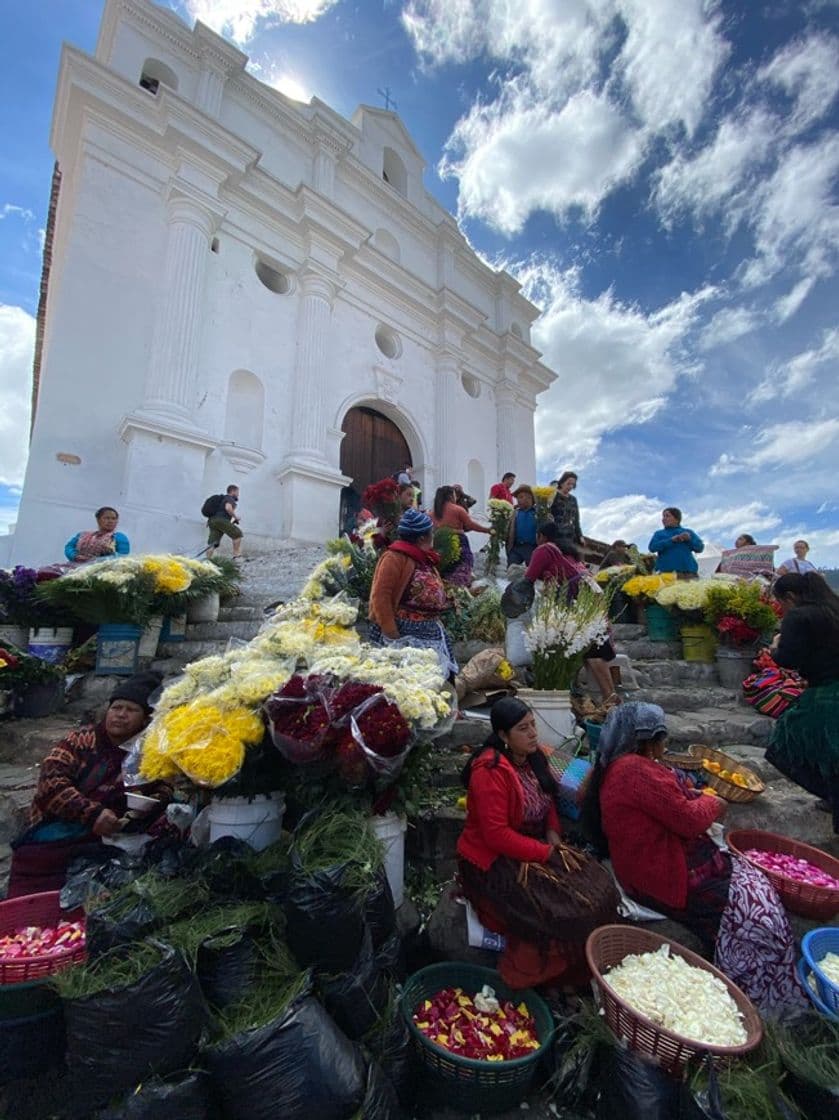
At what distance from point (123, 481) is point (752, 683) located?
9591mm

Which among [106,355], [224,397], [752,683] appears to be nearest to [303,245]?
[224,397]

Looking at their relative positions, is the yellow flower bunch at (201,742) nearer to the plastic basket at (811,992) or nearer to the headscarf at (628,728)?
the headscarf at (628,728)

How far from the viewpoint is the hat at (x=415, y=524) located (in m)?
3.59

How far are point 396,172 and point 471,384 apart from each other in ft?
24.3

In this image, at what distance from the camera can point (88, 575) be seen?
487cm

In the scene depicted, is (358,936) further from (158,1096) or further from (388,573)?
(388,573)

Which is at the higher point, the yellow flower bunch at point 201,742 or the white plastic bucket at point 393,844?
the yellow flower bunch at point 201,742

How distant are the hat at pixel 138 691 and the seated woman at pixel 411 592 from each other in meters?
1.40

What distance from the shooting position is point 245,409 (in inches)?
451

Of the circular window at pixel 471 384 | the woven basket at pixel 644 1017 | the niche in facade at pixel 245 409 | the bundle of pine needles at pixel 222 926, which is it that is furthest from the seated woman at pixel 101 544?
the circular window at pixel 471 384

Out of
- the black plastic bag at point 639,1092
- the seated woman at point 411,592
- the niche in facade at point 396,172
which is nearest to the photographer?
the black plastic bag at point 639,1092

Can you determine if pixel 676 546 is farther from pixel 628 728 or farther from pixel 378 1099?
pixel 378 1099

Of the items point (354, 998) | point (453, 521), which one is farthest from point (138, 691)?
point (453, 521)

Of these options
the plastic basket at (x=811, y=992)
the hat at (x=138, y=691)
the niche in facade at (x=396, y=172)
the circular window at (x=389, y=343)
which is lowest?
the plastic basket at (x=811, y=992)
